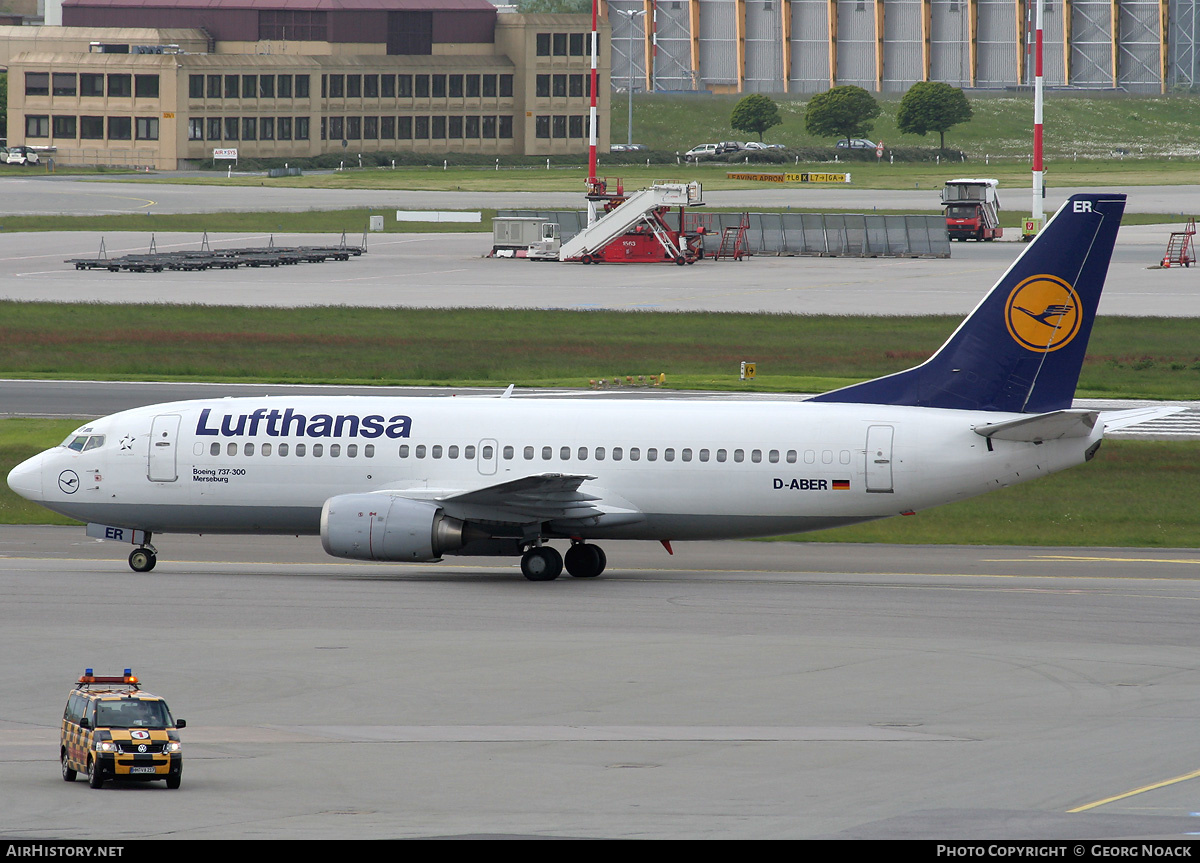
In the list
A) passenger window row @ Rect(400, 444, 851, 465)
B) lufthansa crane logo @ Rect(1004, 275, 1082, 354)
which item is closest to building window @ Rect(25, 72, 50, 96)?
passenger window row @ Rect(400, 444, 851, 465)

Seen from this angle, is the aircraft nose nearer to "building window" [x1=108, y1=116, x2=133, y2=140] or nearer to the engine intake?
the engine intake

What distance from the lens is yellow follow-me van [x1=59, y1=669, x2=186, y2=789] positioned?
17391 millimetres

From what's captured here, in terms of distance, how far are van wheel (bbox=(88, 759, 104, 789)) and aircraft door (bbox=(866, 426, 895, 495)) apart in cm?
1946

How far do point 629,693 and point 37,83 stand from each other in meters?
164

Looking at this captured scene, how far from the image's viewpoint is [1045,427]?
32.1 metres

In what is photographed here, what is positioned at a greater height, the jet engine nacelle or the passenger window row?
the passenger window row

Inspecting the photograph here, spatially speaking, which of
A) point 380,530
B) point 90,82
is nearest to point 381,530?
point 380,530

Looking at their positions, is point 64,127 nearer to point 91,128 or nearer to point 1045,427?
point 91,128

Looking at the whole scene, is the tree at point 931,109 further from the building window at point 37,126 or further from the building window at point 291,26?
the building window at point 37,126

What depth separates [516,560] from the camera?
3725cm

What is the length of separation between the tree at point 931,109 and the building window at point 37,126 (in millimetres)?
99371

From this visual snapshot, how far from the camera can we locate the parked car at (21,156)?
171 meters
